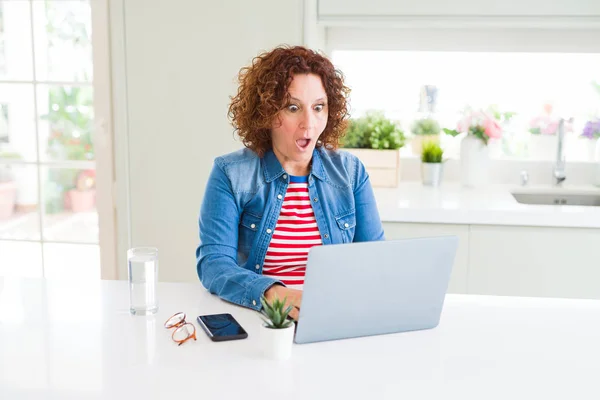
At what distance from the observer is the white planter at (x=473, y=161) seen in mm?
3156

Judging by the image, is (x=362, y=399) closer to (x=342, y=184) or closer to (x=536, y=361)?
(x=536, y=361)

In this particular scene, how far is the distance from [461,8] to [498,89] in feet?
2.23

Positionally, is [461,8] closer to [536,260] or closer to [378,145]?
[378,145]

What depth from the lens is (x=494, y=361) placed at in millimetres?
1350

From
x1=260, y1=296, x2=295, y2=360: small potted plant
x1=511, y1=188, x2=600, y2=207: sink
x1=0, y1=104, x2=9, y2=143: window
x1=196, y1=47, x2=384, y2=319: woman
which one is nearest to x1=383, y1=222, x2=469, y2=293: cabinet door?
x1=511, y1=188, x2=600, y2=207: sink

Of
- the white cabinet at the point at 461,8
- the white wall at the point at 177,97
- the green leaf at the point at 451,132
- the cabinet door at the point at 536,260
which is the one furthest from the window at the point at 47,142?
the cabinet door at the point at 536,260

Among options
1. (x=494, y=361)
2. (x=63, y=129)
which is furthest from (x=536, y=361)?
(x=63, y=129)

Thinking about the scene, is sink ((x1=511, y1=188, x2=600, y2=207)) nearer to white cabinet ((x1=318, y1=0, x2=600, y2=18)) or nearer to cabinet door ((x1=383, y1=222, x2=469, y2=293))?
cabinet door ((x1=383, y1=222, x2=469, y2=293))

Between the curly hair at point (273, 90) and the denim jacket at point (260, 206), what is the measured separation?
68 millimetres

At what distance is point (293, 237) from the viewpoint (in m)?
1.90

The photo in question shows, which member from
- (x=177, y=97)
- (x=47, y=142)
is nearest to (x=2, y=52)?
(x=47, y=142)

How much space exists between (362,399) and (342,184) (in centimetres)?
87

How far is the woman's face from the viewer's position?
6.06ft

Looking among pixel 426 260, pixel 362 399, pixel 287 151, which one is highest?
pixel 287 151
